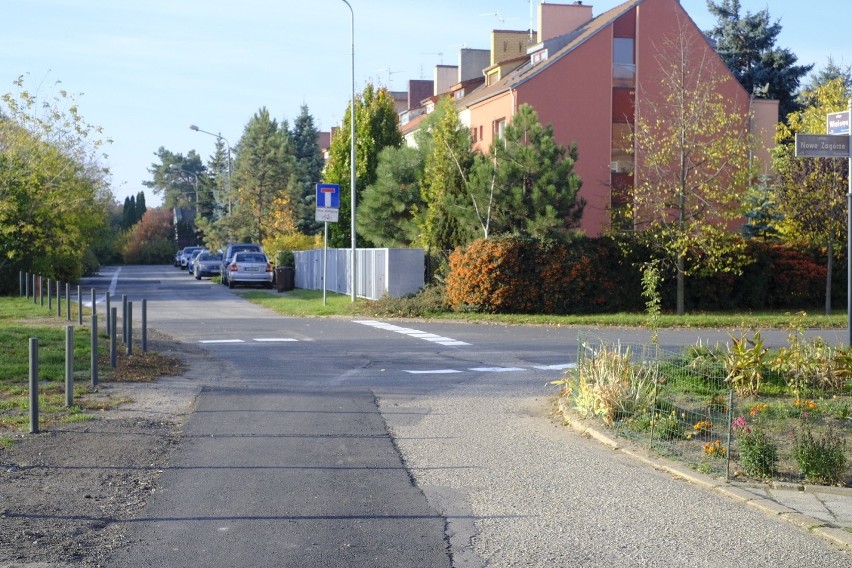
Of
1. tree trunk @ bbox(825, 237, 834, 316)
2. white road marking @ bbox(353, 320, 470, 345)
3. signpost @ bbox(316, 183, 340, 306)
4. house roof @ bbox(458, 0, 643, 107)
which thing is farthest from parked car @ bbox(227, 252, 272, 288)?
tree trunk @ bbox(825, 237, 834, 316)

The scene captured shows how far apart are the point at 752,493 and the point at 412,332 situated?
14.9m

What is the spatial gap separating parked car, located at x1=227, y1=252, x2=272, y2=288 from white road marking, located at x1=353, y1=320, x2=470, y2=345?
1891 centimetres

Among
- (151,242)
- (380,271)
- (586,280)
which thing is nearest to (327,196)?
(380,271)

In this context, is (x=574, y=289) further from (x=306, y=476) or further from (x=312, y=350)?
(x=306, y=476)

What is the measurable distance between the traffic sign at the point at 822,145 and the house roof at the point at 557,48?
24837 mm

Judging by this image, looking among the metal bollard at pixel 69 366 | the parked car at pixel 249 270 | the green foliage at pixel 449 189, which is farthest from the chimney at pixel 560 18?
the metal bollard at pixel 69 366

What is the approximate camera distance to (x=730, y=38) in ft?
159

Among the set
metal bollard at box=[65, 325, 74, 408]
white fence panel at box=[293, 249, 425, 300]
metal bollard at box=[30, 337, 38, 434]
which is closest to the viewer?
metal bollard at box=[30, 337, 38, 434]

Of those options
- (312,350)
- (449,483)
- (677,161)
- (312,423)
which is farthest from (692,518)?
(677,161)

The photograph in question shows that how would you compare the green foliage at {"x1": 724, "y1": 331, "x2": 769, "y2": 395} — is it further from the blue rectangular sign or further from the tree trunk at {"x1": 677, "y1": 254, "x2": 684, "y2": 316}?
the blue rectangular sign

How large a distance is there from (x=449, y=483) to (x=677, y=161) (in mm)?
24399

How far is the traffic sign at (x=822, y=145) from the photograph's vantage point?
1356cm

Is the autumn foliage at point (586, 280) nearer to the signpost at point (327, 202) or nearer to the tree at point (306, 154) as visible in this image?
the signpost at point (327, 202)

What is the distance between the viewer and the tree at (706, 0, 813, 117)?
4788 centimetres
